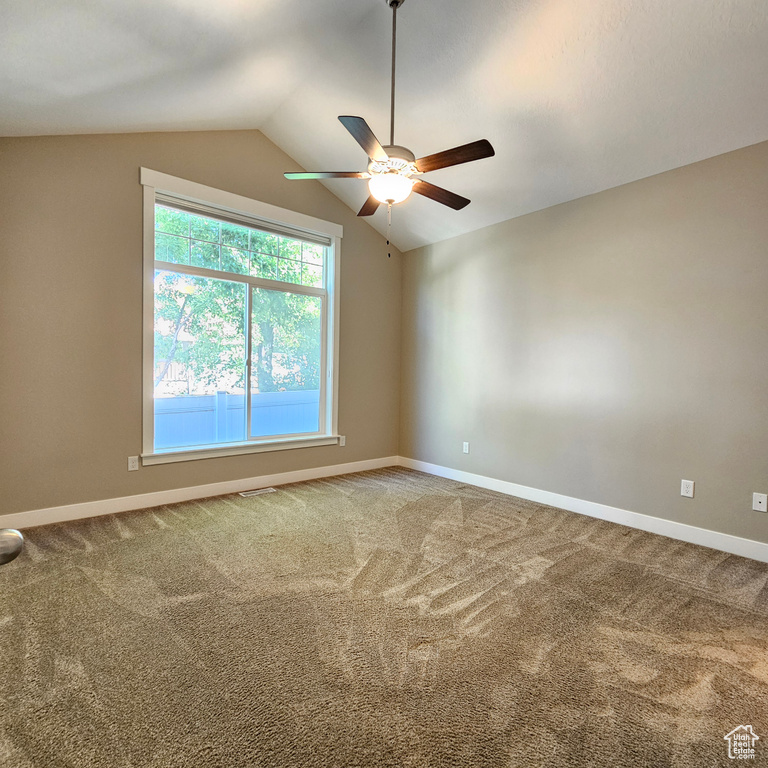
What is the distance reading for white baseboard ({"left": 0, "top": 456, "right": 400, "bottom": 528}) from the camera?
307cm

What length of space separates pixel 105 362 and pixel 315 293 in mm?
2114

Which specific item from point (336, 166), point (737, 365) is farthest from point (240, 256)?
point (737, 365)

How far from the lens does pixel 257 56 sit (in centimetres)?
292

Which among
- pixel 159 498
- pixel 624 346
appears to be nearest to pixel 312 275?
pixel 159 498

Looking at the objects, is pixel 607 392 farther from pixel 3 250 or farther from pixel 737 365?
pixel 3 250

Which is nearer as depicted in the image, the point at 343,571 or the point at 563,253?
the point at 343,571

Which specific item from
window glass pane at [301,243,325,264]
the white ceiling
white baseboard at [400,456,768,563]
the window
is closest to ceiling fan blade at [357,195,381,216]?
the white ceiling

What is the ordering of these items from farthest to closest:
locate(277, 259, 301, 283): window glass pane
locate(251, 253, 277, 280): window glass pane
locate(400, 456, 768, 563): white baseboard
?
locate(277, 259, 301, 283): window glass pane < locate(251, 253, 277, 280): window glass pane < locate(400, 456, 768, 563): white baseboard

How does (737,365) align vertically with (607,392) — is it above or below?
above

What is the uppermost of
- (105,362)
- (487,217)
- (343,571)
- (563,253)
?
(487,217)

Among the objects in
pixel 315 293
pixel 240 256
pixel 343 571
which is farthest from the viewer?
pixel 315 293

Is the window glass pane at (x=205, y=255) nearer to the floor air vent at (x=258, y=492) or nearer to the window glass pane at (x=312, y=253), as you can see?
the window glass pane at (x=312, y=253)

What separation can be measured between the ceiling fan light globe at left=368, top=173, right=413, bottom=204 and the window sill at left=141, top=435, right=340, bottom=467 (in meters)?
2.72

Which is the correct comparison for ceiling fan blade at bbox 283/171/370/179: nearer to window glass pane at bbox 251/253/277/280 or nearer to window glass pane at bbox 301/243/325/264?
window glass pane at bbox 251/253/277/280
